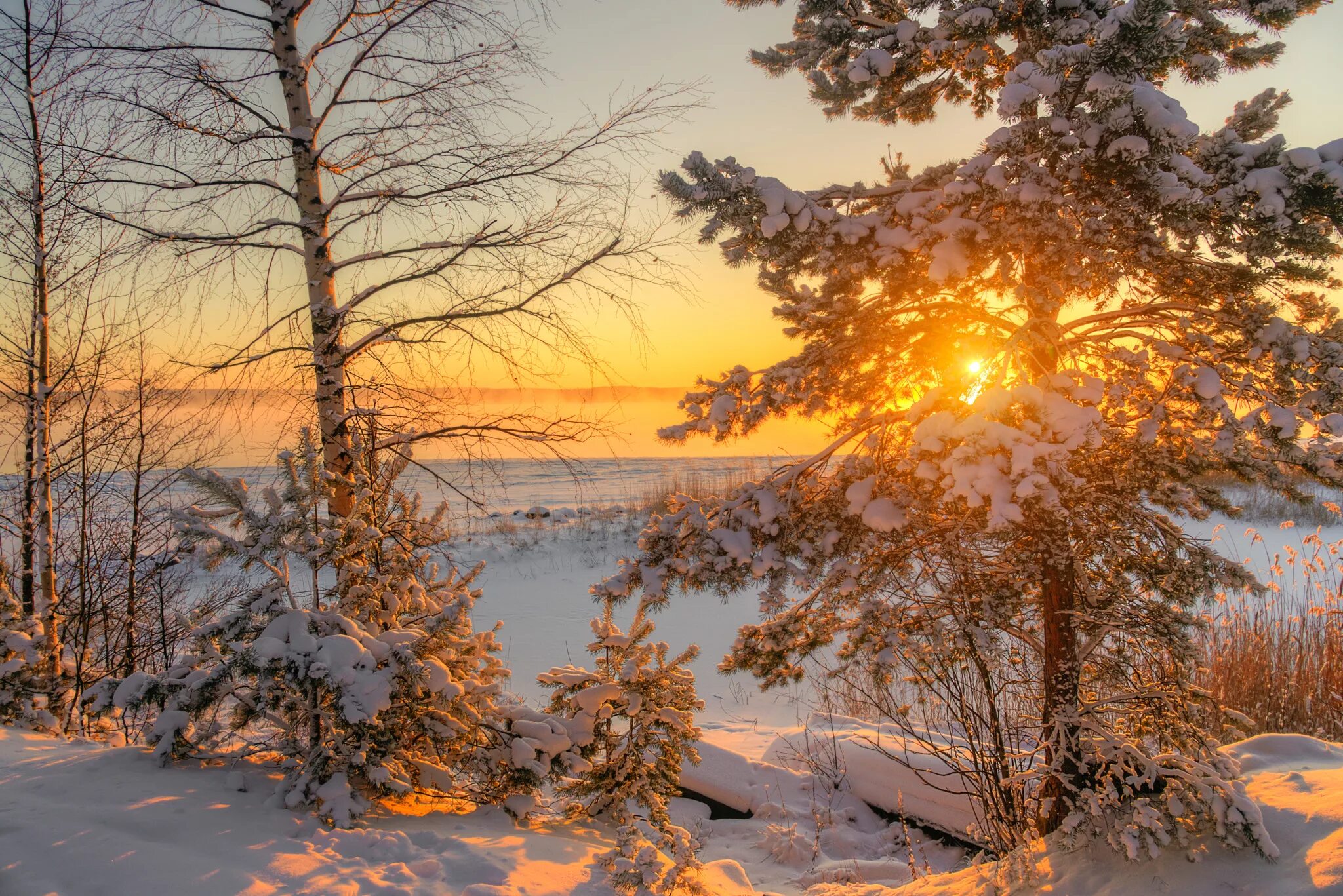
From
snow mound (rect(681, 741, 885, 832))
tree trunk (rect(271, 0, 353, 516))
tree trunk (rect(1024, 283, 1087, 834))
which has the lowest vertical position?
snow mound (rect(681, 741, 885, 832))

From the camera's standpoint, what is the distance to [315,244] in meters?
4.19

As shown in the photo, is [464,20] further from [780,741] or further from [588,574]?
[588,574]

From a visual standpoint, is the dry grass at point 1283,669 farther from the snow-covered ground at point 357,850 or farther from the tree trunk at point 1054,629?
the tree trunk at point 1054,629

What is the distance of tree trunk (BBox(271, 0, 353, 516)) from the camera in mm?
4117

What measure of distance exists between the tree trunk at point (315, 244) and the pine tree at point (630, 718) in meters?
1.79

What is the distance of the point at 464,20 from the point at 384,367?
2185 millimetres

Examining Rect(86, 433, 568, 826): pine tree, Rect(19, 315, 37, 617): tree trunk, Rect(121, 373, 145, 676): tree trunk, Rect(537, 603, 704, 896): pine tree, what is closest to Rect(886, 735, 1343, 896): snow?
Rect(537, 603, 704, 896): pine tree

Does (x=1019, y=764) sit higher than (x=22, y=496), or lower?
lower

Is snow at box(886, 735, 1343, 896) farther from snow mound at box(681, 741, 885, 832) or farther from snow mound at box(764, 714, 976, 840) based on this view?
snow mound at box(681, 741, 885, 832)

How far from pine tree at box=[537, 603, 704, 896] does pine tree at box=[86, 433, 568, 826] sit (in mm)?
219

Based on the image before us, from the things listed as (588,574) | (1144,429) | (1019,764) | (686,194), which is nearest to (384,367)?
(686,194)

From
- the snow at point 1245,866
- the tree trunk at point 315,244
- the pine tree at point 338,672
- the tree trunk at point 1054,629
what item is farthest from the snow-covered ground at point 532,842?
the tree trunk at point 315,244

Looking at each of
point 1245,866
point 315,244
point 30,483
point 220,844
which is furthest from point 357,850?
point 30,483

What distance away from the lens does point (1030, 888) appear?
2959 millimetres
